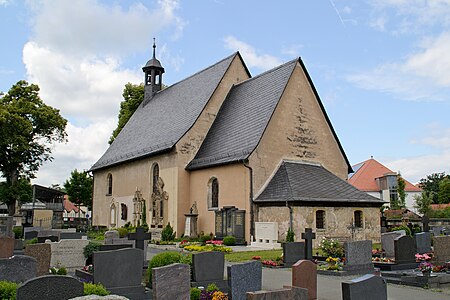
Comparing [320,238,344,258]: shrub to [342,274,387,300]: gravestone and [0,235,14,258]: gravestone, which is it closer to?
[342,274,387,300]: gravestone

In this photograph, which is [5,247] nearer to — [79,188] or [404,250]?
[404,250]

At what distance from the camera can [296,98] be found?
26062 millimetres

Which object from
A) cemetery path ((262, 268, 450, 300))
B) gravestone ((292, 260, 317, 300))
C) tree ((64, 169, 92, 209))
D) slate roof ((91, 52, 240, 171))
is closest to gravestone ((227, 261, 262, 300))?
gravestone ((292, 260, 317, 300))

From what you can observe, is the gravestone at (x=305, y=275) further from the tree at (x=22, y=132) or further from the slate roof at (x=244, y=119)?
the tree at (x=22, y=132)

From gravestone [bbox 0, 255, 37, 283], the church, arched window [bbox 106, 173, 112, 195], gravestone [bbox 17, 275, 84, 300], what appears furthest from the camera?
arched window [bbox 106, 173, 112, 195]

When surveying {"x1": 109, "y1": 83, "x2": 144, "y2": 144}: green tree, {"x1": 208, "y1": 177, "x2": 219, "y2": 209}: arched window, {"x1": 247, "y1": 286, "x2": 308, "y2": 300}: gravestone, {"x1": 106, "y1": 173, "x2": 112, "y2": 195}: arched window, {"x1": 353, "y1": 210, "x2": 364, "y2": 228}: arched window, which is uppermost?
{"x1": 109, "y1": 83, "x2": 144, "y2": 144}: green tree

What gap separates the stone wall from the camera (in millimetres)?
21391

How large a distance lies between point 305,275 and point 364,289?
230cm

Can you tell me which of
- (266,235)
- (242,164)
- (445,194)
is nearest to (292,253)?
(266,235)

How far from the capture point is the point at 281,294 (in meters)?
6.31

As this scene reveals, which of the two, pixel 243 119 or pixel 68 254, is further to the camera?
pixel 243 119

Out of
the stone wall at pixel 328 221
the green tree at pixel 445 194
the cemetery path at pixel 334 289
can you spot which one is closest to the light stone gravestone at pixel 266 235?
the stone wall at pixel 328 221

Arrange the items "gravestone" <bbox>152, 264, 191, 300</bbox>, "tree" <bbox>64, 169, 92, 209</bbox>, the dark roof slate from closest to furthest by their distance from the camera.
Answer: "gravestone" <bbox>152, 264, 191, 300</bbox> → the dark roof slate → "tree" <bbox>64, 169, 92, 209</bbox>

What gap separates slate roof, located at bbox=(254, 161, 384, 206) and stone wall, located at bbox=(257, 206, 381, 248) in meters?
0.47
